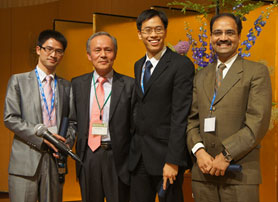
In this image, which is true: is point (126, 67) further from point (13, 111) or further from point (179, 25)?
point (13, 111)

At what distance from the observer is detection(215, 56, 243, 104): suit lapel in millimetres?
2568

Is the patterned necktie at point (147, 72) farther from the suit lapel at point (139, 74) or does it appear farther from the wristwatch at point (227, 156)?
the wristwatch at point (227, 156)

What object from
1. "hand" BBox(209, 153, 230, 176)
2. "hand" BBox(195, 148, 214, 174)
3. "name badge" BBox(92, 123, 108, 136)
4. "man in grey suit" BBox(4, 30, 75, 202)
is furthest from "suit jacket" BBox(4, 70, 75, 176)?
"hand" BBox(209, 153, 230, 176)

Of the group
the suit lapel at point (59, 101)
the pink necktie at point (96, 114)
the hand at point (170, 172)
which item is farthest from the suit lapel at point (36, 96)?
the hand at point (170, 172)

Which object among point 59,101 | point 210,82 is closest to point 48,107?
point 59,101

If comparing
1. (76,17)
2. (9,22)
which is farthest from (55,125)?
(9,22)

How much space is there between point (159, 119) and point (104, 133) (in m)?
0.47

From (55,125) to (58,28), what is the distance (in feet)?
10.9

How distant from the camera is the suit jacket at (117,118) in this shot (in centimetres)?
301

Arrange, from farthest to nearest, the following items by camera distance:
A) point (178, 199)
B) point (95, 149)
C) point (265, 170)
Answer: point (265, 170) → point (95, 149) → point (178, 199)

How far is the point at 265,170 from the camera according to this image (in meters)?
4.28

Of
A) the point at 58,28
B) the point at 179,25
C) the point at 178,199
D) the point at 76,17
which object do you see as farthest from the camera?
the point at 76,17

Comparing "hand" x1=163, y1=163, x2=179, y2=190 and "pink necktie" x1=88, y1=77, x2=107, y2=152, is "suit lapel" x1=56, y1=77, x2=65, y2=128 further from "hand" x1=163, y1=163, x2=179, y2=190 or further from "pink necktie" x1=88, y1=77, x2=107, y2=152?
"hand" x1=163, y1=163, x2=179, y2=190

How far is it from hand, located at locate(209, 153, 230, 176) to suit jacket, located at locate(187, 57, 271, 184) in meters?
0.06
